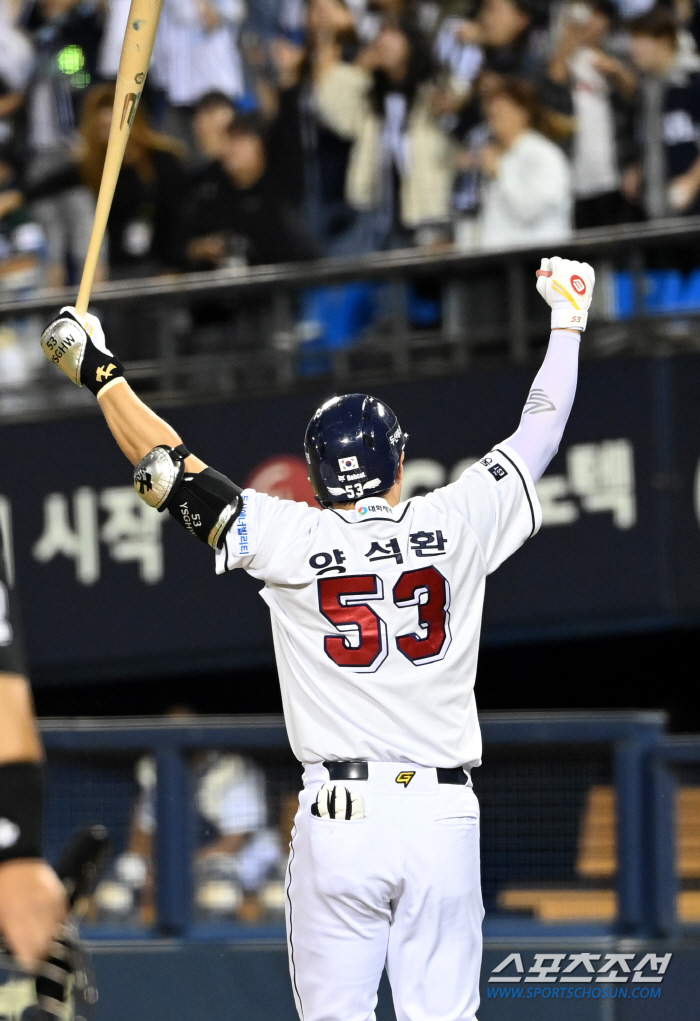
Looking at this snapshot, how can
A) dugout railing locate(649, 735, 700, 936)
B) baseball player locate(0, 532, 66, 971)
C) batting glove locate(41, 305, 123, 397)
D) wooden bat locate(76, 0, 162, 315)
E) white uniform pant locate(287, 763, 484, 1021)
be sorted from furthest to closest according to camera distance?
dugout railing locate(649, 735, 700, 936) → wooden bat locate(76, 0, 162, 315) → batting glove locate(41, 305, 123, 397) → white uniform pant locate(287, 763, 484, 1021) → baseball player locate(0, 532, 66, 971)

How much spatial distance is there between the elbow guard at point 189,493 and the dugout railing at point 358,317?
11.8 feet

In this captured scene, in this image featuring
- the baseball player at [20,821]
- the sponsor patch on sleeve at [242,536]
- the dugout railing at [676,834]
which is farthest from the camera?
the dugout railing at [676,834]

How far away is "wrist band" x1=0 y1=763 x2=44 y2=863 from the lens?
2.22m

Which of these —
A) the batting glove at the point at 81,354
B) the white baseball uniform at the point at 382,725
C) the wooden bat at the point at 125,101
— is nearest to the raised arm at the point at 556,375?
the white baseball uniform at the point at 382,725

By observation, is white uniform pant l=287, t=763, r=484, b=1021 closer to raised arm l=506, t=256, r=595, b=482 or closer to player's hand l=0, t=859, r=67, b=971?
raised arm l=506, t=256, r=595, b=482

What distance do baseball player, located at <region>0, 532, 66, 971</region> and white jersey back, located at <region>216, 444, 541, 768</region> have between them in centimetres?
147

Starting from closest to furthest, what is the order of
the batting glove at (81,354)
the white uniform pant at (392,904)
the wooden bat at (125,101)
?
the white uniform pant at (392,904) → the batting glove at (81,354) → the wooden bat at (125,101)

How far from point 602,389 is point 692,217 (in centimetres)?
84

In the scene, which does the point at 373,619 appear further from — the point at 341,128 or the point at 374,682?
the point at 341,128

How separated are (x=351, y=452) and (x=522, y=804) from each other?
6.37 feet

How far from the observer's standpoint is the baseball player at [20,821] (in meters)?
2.20

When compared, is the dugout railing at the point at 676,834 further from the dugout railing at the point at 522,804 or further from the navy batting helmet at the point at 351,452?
the navy batting helmet at the point at 351,452

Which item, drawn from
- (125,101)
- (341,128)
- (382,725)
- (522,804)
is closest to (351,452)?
(382,725)

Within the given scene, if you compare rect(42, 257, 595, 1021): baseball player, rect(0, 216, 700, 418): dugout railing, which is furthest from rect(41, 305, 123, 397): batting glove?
rect(0, 216, 700, 418): dugout railing
